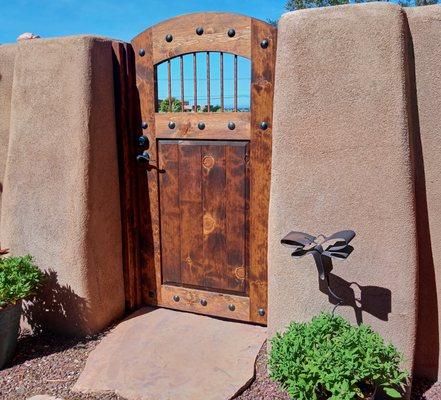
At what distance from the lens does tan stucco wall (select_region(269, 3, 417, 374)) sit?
2770mm

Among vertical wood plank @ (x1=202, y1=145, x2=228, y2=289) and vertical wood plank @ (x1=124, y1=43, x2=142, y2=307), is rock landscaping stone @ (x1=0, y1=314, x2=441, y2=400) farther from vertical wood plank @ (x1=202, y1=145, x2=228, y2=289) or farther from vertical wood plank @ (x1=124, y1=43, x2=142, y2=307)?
vertical wood plank @ (x1=202, y1=145, x2=228, y2=289)

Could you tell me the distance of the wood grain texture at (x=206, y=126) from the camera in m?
3.58

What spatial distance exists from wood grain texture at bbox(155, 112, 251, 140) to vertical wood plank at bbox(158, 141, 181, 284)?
0.10m

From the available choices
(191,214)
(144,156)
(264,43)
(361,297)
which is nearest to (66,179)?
(144,156)

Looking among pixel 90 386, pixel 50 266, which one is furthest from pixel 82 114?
pixel 90 386

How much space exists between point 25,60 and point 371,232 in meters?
2.84

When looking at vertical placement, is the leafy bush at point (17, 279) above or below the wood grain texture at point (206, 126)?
below

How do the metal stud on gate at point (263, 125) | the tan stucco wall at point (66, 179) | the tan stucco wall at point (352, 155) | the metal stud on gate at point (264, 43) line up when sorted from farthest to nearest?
the tan stucco wall at point (66, 179), the metal stud on gate at point (263, 125), the metal stud on gate at point (264, 43), the tan stucco wall at point (352, 155)

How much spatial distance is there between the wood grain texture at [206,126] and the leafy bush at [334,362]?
1.47 meters

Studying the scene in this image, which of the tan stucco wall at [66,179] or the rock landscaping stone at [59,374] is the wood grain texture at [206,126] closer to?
the tan stucco wall at [66,179]

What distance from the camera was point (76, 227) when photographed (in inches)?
147

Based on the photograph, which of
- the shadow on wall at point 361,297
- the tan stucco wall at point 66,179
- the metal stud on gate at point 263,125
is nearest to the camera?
the shadow on wall at point 361,297

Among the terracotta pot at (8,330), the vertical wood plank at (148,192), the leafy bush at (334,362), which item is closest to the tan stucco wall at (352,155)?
the leafy bush at (334,362)

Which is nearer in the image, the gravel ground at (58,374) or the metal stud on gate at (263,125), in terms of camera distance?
the gravel ground at (58,374)
